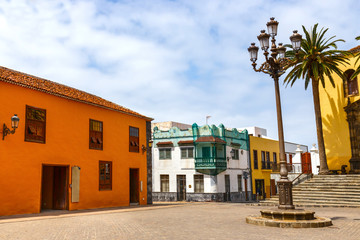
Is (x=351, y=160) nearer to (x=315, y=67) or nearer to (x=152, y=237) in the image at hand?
(x=315, y=67)

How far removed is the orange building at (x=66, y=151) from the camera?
51.9 ft

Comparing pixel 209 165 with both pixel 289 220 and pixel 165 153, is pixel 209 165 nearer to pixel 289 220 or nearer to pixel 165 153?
pixel 165 153

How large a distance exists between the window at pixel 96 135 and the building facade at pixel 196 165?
45.0ft

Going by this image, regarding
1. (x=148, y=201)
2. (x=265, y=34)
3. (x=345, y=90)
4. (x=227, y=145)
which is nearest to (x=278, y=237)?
(x=265, y=34)

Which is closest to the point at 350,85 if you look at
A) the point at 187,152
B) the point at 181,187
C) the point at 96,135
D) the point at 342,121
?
the point at 342,121

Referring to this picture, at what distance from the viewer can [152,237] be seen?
29.4 ft

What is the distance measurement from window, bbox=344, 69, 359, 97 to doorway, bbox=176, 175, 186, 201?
53.3 feet

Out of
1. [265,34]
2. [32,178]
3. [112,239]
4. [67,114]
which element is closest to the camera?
[112,239]

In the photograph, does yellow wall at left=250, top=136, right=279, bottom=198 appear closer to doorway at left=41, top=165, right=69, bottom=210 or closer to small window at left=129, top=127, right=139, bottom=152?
small window at left=129, top=127, right=139, bottom=152

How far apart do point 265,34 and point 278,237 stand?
6.78 meters

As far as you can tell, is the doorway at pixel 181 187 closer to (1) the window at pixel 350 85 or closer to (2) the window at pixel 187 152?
(2) the window at pixel 187 152

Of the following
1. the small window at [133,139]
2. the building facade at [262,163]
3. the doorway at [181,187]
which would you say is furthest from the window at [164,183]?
the small window at [133,139]

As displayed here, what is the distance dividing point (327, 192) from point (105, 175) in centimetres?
1376

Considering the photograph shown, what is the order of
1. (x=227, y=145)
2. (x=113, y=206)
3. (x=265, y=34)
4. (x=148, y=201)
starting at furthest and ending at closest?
1. (x=227, y=145)
2. (x=148, y=201)
3. (x=113, y=206)
4. (x=265, y=34)
